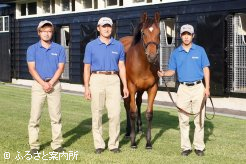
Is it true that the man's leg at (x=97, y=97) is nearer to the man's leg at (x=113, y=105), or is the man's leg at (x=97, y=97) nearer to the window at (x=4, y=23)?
the man's leg at (x=113, y=105)

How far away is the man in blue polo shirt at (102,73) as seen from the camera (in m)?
6.43

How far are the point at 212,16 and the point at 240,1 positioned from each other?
0.96 meters

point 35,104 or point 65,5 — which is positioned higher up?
point 65,5

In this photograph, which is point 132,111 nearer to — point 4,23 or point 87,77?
point 87,77

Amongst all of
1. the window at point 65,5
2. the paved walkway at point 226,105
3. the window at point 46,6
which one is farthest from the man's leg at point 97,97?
the window at point 46,6

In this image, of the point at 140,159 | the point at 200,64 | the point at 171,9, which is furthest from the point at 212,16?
the point at 140,159

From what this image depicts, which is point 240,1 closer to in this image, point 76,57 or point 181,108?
point 181,108

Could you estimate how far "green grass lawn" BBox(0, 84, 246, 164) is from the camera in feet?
21.0

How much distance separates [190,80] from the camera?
654cm

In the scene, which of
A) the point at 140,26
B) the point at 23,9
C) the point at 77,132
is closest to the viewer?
the point at 140,26

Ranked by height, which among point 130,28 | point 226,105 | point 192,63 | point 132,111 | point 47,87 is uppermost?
point 130,28

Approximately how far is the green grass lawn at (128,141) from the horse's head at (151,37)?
4.85 ft

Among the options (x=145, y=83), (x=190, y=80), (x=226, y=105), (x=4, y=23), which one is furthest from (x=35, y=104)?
(x=4, y=23)

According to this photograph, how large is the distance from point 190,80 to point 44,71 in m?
2.13
